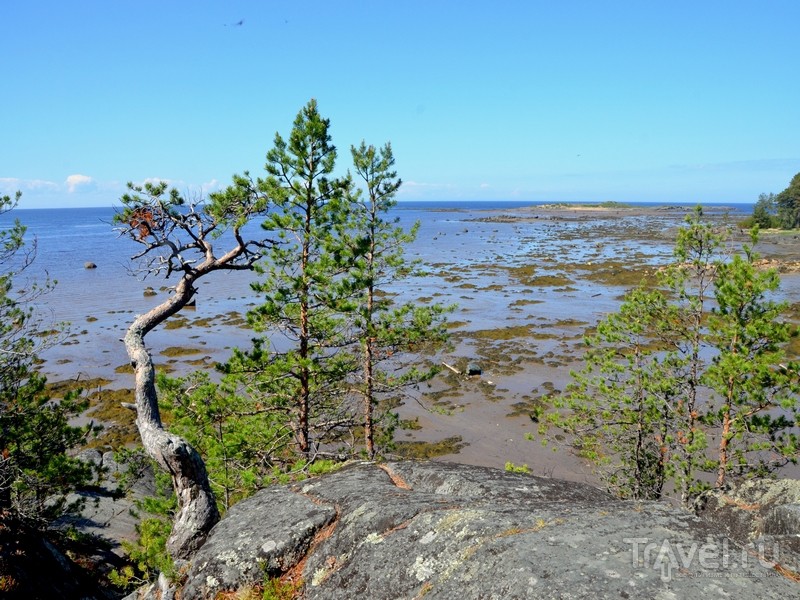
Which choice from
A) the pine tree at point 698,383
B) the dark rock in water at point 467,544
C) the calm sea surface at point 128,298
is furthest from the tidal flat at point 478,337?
the dark rock in water at point 467,544

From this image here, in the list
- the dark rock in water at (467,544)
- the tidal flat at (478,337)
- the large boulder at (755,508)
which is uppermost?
the dark rock in water at (467,544)

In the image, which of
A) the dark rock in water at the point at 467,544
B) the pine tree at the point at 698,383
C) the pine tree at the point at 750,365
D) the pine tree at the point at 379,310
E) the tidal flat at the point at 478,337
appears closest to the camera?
the dark rock in water at the point at 467,544

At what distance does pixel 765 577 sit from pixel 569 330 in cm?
3112

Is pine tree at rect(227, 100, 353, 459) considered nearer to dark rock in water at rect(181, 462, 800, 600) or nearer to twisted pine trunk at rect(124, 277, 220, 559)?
twisted pine trunk at rect(124, 277, 220, 559)

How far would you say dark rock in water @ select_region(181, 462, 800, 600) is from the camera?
3643 mm

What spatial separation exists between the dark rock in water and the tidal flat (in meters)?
4.63

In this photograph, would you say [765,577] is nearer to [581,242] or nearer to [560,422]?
[560,422]

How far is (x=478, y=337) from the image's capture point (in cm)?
3244

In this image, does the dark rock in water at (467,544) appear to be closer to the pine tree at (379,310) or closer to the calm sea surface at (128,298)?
the calm sea surface at (128,298)

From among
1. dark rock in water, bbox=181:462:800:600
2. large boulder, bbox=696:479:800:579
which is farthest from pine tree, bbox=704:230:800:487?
dark rock in water, bbox=181:462:800:600

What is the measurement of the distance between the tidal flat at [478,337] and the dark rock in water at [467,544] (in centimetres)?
463

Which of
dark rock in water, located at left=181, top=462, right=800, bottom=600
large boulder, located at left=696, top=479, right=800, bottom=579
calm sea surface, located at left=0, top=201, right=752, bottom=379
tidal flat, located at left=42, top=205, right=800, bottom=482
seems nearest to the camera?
dark rock in water, located at left=181, top=462, right=800, bottom=600

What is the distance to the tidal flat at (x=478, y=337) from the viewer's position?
2002 cm

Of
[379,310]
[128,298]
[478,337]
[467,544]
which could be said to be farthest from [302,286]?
[128,298]
